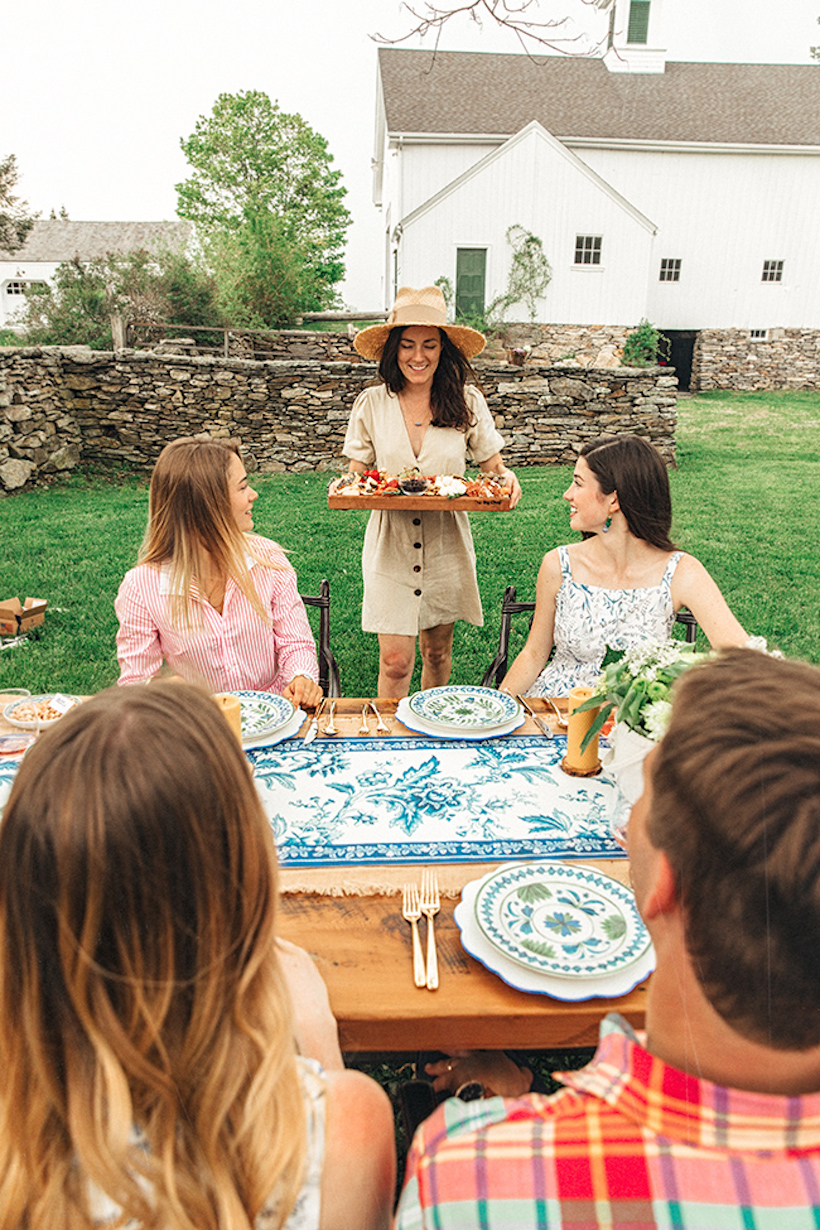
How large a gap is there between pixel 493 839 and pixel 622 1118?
102 cm

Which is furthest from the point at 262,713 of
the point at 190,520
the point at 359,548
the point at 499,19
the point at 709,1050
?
the point at 359,548

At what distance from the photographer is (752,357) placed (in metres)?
24.1

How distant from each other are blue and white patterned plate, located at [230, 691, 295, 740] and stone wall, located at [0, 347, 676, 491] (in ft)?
33.4

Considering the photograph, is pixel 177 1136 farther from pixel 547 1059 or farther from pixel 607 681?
pixel 547 1059

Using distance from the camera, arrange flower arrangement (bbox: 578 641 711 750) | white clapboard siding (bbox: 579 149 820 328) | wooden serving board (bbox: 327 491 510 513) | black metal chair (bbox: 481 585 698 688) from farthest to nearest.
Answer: white clapboard siding (bbox: 579 149 820 328)
wooden serving board (bbox: 327 491 510 513)
black metal chair (bbox: 481 585 698 688)
flower arrangement (bbox: 578 641 711 750)

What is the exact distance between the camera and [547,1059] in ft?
9.13

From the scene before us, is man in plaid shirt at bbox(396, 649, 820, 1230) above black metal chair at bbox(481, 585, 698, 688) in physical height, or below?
Answer: above

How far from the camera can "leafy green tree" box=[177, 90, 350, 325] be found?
103ft

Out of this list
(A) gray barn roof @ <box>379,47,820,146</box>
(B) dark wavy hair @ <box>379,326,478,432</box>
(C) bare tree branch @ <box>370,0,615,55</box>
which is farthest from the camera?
(A) gray barn roof @ <box>379,47,820,146</box>

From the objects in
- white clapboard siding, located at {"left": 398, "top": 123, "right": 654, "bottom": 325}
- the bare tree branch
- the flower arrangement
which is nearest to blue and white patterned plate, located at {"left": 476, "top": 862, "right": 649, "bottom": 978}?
the flower arrangement

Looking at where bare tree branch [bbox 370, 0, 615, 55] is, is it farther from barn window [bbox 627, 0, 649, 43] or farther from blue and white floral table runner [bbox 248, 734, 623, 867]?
A: barn window [bbox 627, 0, 649, 43]

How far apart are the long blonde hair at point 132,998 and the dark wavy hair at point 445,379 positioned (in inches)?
134

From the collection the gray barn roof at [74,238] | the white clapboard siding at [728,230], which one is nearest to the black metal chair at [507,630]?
the white clapboard siding at [728,230]

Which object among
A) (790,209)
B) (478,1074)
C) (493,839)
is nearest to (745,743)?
(493,839)
